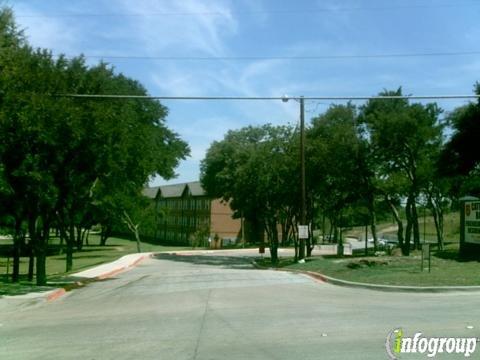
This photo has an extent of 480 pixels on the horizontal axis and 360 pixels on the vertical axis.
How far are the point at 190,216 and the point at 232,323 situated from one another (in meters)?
88.0

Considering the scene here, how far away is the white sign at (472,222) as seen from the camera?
88.3 ft

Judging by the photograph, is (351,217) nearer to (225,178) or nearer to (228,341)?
(225,178)

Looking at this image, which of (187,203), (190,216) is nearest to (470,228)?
(190,216)

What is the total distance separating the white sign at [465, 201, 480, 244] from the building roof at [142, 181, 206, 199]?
6545cm

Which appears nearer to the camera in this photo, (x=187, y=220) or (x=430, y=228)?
(x=187, y=220)

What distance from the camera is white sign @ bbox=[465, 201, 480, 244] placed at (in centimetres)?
2692

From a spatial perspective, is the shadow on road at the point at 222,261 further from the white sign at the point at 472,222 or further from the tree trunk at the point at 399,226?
the white sign at the point at 472,222

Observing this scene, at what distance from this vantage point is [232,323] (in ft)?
38.1

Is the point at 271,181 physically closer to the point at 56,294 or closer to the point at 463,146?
the point at 463,146

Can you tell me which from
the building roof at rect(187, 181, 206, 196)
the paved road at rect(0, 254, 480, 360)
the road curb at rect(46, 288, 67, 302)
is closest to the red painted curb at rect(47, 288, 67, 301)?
the road curb at rect(46, 288, 67, 302)

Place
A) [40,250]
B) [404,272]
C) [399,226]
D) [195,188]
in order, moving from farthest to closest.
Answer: [195,188] → [399,226] → [40,250] → [404,272]

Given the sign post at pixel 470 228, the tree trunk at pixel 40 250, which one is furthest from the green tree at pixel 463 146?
the tree trunk at pixel 40 250

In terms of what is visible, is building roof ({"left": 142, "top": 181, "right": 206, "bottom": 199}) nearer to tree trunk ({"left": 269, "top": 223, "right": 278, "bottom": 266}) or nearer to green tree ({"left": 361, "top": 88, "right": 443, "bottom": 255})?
tree trunk ({"left": 269, "top": 223, "right": 278, "bottom": 266})

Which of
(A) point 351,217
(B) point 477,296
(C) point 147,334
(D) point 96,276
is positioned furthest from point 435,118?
(A) point 351,217
